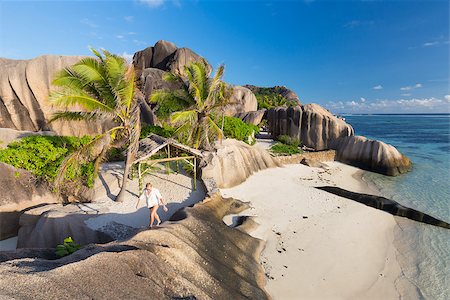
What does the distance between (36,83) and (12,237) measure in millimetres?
9405

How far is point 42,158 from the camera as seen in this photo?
9.91m

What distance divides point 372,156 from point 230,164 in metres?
14.2

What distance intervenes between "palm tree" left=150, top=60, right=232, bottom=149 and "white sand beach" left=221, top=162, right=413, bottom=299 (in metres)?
3.49

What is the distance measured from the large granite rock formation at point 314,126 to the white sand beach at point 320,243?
10829 millimetres

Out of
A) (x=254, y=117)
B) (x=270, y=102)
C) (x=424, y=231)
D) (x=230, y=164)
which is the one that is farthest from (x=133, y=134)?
(x=270, y=102)

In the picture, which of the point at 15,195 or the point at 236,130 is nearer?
the point at 15,195

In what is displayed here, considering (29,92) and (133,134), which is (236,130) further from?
(29,92)

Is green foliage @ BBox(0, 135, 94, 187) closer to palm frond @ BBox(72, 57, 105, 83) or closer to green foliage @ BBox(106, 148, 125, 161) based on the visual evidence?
green foliage @ BBox(106, 148, 125, 161)

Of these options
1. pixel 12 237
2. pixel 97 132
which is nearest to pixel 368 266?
pixel 12 237

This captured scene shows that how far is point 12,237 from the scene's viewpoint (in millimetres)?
9039

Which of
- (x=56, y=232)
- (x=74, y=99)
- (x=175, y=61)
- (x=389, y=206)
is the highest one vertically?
(x=175, y=61)

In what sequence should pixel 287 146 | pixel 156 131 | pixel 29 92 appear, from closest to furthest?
pixel 29 92 → pixel 156 131 → pixel 287 146

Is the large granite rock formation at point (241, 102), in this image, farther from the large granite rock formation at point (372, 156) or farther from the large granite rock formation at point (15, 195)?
the large granite rock formation at point (15, 195)

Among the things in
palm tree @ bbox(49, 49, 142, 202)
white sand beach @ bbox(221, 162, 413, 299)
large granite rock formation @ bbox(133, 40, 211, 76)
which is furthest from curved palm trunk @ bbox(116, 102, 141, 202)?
large granite rock formation @ bbox(133, 40, 211, 76)
